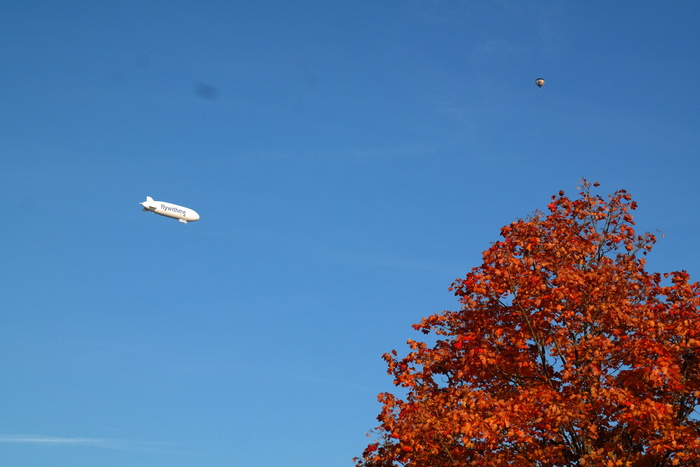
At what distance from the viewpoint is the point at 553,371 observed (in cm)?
2316

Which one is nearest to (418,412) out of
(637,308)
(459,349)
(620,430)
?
(459,349)

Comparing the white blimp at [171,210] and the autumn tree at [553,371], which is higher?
the white blimp at [171,210]

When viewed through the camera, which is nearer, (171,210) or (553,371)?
(553,371)

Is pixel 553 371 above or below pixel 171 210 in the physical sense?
below

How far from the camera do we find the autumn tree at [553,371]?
2047 cm

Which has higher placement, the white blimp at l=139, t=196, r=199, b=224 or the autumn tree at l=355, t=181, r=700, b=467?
the white blimp at l=139, t=196, r=199, b=224

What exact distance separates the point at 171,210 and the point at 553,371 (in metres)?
117

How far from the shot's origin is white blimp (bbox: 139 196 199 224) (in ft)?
420

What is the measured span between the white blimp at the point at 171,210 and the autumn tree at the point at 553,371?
10816 centimetres

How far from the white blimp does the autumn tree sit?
108 metres

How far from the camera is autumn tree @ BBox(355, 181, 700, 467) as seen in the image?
20.5 metres

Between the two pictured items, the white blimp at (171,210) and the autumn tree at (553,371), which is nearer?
the autumn tree at (553,371)

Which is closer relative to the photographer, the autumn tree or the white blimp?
the autumn tree

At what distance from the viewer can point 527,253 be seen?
24938mm
